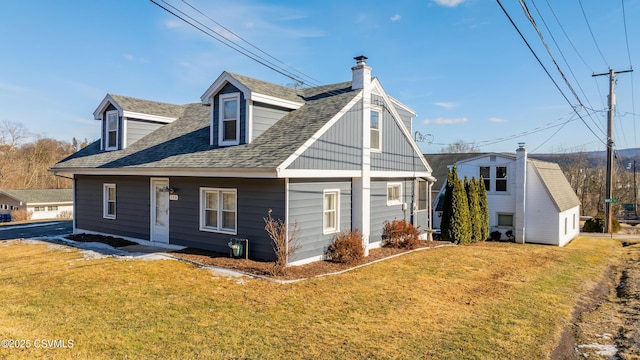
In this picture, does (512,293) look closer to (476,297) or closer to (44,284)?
(476,297)

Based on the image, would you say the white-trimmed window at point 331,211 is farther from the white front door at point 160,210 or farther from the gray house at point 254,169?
the white front door at point 160,210

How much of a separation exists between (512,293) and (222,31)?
9.82 meters

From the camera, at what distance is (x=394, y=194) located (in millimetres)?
15969

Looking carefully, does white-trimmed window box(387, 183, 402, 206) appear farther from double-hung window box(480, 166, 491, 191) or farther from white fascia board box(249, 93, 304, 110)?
double-hung window box(480, 166, 491, 191)

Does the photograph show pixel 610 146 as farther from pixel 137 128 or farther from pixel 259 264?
pixel 137 128

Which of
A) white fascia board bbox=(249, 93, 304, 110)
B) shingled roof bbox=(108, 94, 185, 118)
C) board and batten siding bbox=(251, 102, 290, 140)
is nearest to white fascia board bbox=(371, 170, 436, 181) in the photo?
white fascia board bbox=(249, 93, 304, 110)

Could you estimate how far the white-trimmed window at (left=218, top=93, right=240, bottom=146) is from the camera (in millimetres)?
12625

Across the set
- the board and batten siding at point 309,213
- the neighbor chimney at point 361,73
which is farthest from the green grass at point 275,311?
the neighbor chimney at point 361,73

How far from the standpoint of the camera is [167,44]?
1492cm

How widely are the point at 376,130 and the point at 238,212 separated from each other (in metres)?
6.10

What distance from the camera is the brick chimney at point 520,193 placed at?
21.0m

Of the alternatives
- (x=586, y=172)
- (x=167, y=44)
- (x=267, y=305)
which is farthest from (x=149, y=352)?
(x=586, y=172)

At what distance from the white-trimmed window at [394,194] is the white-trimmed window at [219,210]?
21.6 feet

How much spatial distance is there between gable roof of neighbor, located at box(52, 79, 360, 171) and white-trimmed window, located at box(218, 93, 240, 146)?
1.53 feet
